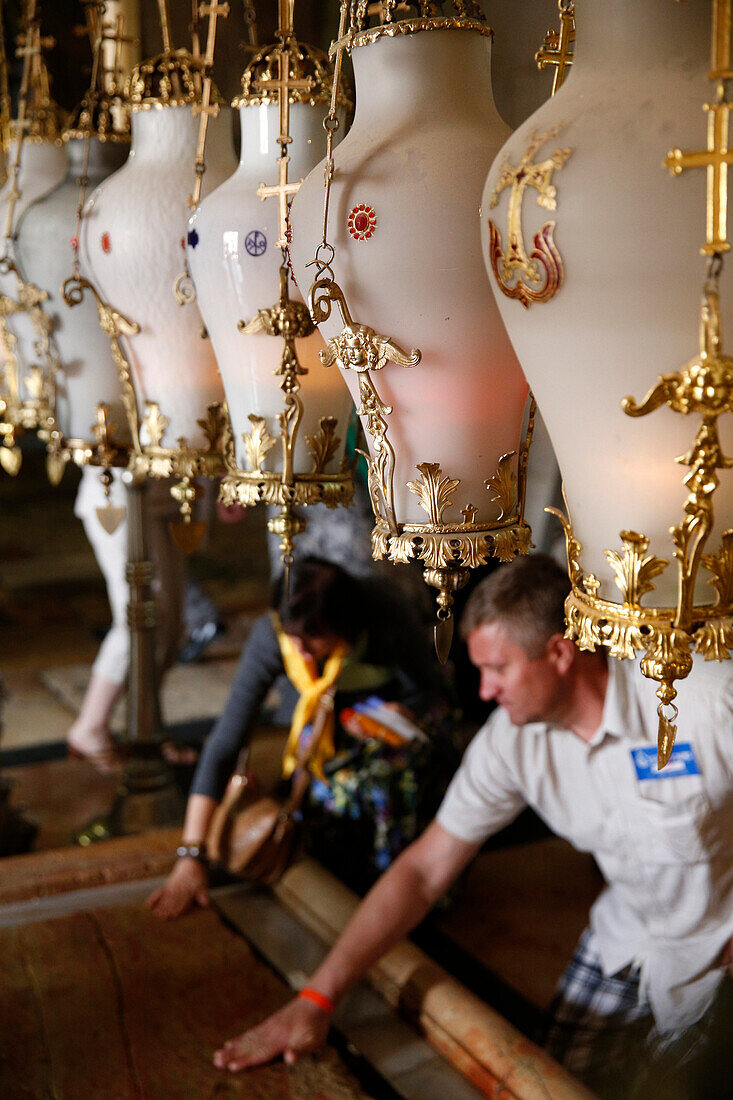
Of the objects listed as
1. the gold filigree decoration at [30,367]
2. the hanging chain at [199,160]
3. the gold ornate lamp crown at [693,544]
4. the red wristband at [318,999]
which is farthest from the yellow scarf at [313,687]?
the gold ornate lamp crown at [693,544]

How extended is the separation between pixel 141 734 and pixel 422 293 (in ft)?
7.41

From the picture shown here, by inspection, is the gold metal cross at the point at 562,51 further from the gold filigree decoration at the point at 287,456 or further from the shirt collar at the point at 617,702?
the shirt collar at the point at 617,702

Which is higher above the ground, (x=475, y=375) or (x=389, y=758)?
(x=475, y=375)

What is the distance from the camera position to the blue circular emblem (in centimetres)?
81

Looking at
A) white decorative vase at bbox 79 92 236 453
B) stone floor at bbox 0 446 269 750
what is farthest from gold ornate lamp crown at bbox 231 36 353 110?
stone floor at bbox 0 446 269 750

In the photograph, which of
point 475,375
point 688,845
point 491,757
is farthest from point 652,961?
point 475,375

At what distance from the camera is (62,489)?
20.8 feet

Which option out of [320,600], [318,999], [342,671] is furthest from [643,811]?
[342,671]

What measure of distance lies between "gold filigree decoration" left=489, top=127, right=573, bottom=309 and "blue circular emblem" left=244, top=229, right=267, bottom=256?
0.29m

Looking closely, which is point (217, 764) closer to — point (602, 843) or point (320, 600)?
point (320, 600)

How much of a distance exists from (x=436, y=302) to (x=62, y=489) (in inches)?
235

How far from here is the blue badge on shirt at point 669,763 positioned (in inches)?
59.8

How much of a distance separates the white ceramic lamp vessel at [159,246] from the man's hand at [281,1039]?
0.86 metres

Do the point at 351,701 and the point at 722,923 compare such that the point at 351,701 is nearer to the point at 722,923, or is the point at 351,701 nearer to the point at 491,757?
the point at 491,757
